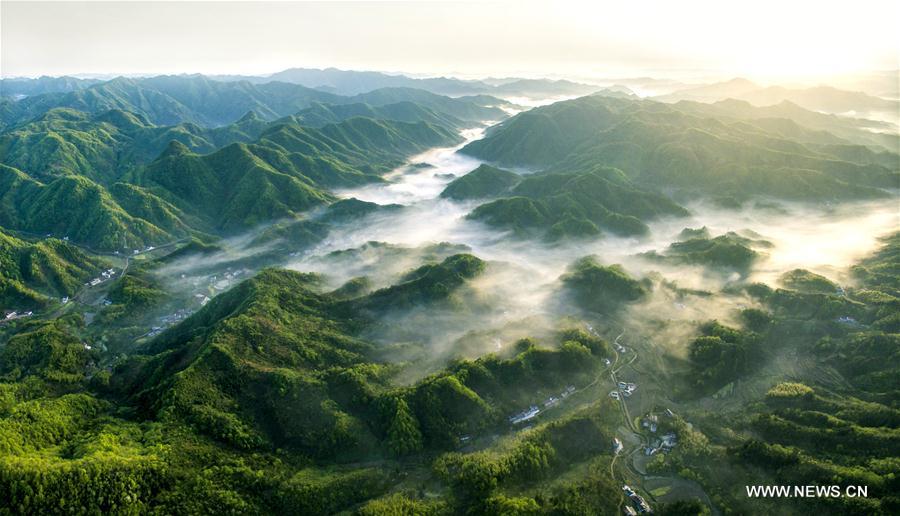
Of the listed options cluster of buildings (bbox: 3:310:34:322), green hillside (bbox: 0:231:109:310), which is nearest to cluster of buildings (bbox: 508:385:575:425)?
cluster of buildings (bbox: 3:310:34:322)

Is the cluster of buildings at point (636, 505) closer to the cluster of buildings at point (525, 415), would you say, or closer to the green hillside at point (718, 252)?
the cluster of buildings at point (525, 415)

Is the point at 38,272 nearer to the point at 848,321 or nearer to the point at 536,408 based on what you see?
the point at 536,408

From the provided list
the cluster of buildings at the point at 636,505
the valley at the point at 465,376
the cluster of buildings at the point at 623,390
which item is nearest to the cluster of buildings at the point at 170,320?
the valley at the point at 465,376

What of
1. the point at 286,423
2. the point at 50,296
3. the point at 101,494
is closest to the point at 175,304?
the point at 50,296

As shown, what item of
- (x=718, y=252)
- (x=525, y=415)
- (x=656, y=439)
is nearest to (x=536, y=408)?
(x=525, y=415)

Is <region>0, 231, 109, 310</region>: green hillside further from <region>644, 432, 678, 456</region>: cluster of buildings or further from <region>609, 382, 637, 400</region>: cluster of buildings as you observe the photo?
<region>644, 432, 678, 456</region>: cluster of buildings

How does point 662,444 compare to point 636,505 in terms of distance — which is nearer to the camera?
point 636,505
